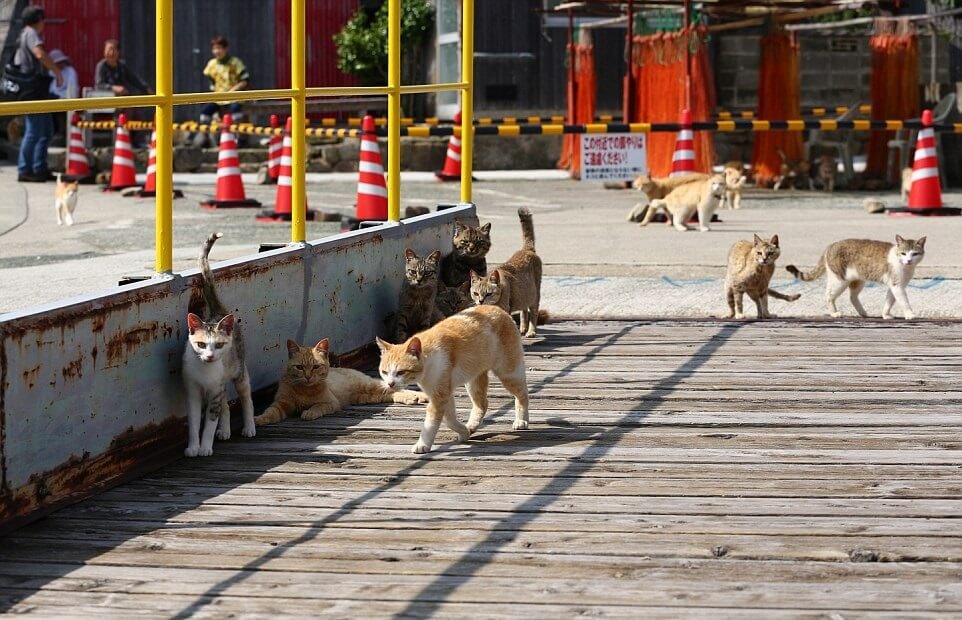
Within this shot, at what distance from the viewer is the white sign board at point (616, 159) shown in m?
16.2

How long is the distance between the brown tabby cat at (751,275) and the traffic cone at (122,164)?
1209 centimetres

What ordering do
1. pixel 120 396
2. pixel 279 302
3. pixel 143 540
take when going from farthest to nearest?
1. pixel 279 302
2. pixel 120 396
3. pixel 143 540

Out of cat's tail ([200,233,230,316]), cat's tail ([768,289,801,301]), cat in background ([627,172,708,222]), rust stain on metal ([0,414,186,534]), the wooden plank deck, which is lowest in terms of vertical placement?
the wooden plank deck

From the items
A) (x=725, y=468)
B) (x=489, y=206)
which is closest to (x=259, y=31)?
(x=489, y=206)

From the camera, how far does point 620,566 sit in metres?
3.96

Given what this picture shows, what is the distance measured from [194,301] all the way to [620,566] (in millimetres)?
2210

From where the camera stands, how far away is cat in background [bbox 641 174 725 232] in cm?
1394

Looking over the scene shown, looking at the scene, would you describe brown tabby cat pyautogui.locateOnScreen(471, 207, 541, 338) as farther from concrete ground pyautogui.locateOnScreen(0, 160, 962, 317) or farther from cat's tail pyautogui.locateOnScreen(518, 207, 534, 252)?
concrete ground pyautogui.locateOnScreen(0, 160, 962, 317)

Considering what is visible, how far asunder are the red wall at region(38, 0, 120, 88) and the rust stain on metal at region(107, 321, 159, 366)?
2066 centimetres

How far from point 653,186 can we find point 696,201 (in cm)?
96

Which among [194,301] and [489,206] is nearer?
[194,301]

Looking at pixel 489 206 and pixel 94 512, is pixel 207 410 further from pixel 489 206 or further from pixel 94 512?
pixel 489 206

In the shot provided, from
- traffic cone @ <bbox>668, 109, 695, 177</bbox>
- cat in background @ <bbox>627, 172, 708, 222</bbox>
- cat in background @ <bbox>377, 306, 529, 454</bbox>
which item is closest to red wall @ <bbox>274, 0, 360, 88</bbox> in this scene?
traffic cone @ <bbox>668, 109, 695, 177</bbox>

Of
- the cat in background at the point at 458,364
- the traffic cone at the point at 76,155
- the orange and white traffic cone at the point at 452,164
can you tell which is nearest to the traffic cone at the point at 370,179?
the cat in background at the point at 458,364
